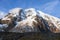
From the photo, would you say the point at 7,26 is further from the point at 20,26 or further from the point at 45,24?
the point at 45,24

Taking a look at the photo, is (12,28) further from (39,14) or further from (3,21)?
(39,14)

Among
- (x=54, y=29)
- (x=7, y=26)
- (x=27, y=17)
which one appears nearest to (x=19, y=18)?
(x=27, y=17)

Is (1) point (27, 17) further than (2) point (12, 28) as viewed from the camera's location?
Yes

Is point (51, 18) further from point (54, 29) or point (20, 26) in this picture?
point (20, 26)

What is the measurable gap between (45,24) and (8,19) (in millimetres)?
35391

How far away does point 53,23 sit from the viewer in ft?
653

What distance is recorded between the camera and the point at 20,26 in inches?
7387

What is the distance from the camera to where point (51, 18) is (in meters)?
200

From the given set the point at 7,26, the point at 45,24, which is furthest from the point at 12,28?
the point at 45,24

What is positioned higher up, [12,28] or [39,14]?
[39,14]

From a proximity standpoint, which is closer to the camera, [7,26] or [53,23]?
[7,26]

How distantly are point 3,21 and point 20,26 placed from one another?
16198mm

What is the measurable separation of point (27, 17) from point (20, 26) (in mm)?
14952

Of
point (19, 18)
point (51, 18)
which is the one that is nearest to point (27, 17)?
point (19, 18)
